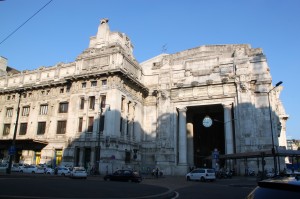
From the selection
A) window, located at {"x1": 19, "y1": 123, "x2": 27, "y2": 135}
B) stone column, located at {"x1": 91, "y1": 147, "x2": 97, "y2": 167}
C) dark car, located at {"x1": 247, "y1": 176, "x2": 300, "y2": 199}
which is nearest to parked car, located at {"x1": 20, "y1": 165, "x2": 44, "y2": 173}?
stone column, located at {"x1": 91, "y1": 147, "x2": 97, "y2": 167}

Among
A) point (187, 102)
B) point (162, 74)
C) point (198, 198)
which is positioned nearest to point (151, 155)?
point (187, 102)

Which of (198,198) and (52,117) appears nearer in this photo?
(198,198)

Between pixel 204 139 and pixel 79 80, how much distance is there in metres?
31.8

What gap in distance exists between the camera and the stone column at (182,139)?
47.0 m

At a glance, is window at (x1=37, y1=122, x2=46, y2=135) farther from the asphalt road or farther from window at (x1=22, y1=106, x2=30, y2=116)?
the asphalt road

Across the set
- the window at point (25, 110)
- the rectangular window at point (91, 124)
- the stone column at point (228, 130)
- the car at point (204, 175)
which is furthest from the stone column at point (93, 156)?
the stone column at point (228, 130)

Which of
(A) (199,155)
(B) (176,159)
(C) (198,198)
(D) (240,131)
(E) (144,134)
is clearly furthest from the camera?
(A) (199,155)

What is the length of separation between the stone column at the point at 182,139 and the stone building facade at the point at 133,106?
0.57ft

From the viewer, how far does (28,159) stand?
47031mm

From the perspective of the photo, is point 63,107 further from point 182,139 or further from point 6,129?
point 182,139

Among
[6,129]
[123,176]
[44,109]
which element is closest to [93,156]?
[123,176]

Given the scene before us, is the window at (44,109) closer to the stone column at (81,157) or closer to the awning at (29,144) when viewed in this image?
the awning at (29,144)

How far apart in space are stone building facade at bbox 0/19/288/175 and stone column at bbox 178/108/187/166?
17 centimetres

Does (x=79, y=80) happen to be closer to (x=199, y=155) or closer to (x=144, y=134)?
(x=144, y=134)
